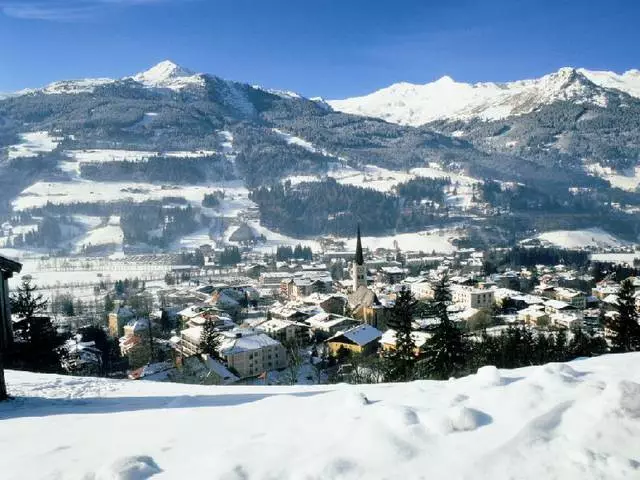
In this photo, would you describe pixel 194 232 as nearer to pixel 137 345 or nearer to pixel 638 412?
pixel 137 345

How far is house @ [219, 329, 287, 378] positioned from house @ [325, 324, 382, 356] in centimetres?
422

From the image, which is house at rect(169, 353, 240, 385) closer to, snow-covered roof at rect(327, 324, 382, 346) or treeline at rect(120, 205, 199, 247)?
snow-covered roof at rect(327, 324, 382, 346)

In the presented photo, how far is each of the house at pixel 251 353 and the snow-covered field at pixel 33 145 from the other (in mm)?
158846

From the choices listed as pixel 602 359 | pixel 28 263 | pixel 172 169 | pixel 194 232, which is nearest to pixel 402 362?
pixel 602 359

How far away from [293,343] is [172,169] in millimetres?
Result: 139155

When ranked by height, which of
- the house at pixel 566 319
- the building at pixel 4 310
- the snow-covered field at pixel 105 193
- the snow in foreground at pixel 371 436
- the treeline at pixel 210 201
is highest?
the snow-covered field at pixel 105 193

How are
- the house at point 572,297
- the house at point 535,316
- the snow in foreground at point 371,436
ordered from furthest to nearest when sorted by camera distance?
the house at point 572,297, the house at point 535,316, the snow in foreground at point 371,436

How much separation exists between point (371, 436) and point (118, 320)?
5086cm

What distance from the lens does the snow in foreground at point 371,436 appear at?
3.84m

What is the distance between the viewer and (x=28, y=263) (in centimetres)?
9862

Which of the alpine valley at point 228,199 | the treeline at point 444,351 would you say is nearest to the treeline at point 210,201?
the alpine valley at point 228,199

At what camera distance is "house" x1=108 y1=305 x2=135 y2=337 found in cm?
4994

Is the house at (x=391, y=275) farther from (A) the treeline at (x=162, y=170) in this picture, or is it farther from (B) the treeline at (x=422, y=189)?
(A) the treeline at (x=162, y=170)

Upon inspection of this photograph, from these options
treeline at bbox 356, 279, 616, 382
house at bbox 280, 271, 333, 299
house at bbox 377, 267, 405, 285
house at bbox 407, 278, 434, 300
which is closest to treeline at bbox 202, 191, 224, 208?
house at bbox 377, 267, 405, 285
